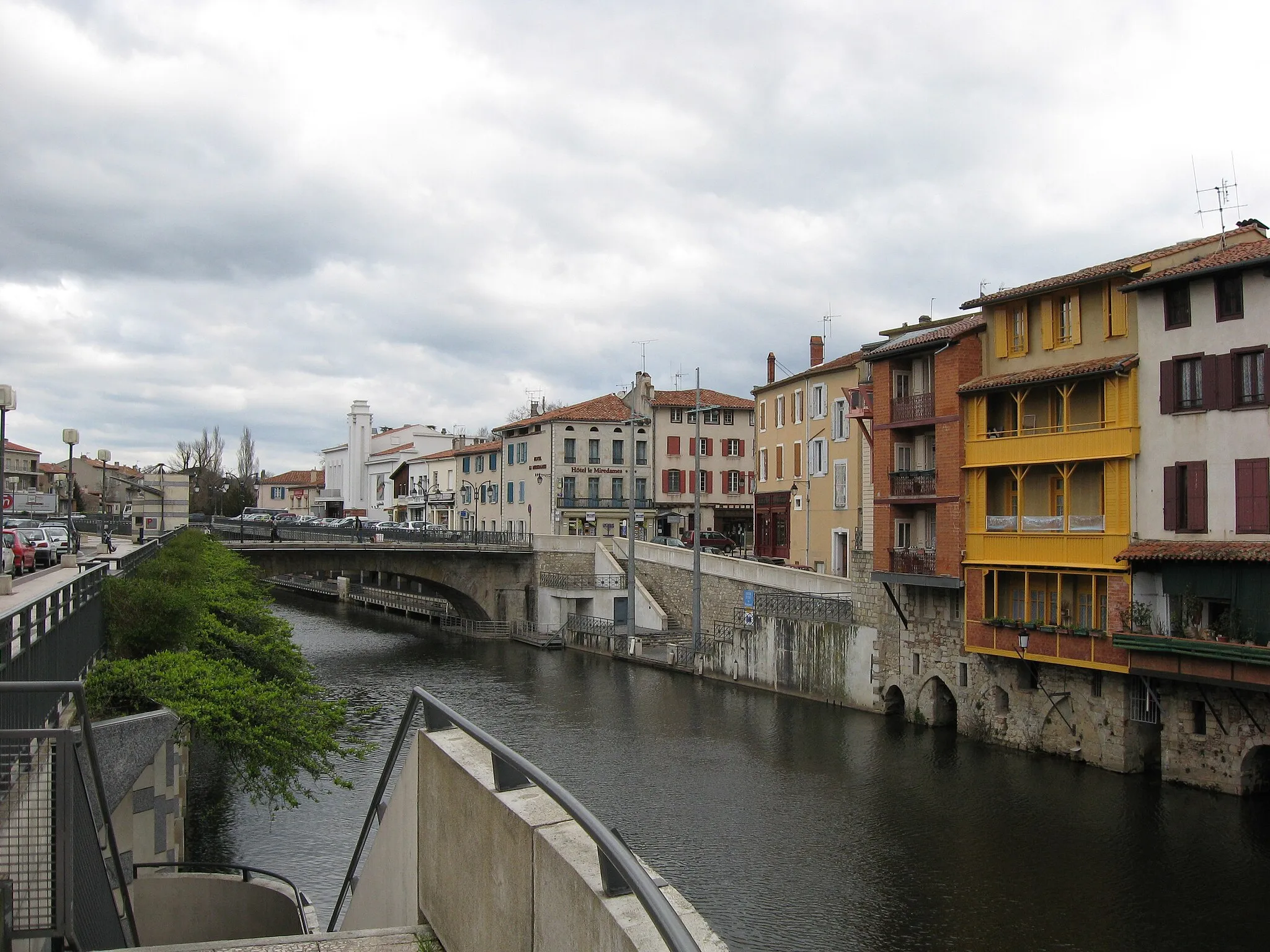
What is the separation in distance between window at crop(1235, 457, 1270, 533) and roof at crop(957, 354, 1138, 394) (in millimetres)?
3933

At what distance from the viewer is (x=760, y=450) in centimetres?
5906

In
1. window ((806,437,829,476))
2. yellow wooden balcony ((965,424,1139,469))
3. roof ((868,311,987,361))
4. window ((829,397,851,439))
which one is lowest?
yellow wooden balcony ((965,424,1139,469))

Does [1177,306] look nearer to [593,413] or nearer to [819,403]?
[819,403]

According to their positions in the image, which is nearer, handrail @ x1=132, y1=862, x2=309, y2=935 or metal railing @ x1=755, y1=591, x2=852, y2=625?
handrail @ x1=132, y1=862, x2=309, y2=935

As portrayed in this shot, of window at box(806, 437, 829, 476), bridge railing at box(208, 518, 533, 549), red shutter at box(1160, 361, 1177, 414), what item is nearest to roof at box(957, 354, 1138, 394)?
red shutter at box(1160, 361, 1177, 414)

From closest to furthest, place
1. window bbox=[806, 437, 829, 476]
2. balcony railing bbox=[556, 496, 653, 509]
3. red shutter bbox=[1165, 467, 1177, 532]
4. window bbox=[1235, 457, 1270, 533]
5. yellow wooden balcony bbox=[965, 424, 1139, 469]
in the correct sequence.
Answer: window bbox=[1235, 457, 1270, 533] → red shutter bbox=[1165, 467, 1177, 532] → yellow wooden balcony bbox=[965, 424, 1139, 469] → window bbox=[806, 437, 829, 476] → balcony railing bbox=[556, 496, 653, 509]

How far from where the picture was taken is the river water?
19250 millimetres

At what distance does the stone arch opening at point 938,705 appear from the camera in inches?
1348

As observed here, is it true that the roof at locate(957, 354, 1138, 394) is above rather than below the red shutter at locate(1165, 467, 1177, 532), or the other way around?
above

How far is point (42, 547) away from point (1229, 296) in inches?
1555

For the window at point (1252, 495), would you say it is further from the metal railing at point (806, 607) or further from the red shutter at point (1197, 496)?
the metal railing at point (806, 607)

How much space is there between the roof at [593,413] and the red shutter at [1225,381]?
4928 cm

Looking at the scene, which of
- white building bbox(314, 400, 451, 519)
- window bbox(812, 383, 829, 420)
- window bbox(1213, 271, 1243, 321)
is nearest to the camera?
window bbox(1213, 271, 1243, 321)

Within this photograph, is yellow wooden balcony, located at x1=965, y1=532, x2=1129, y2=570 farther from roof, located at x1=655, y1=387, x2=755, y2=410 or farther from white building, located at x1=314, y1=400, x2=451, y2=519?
white building, located at x1=314, y1=400, x2=451, y2=519
